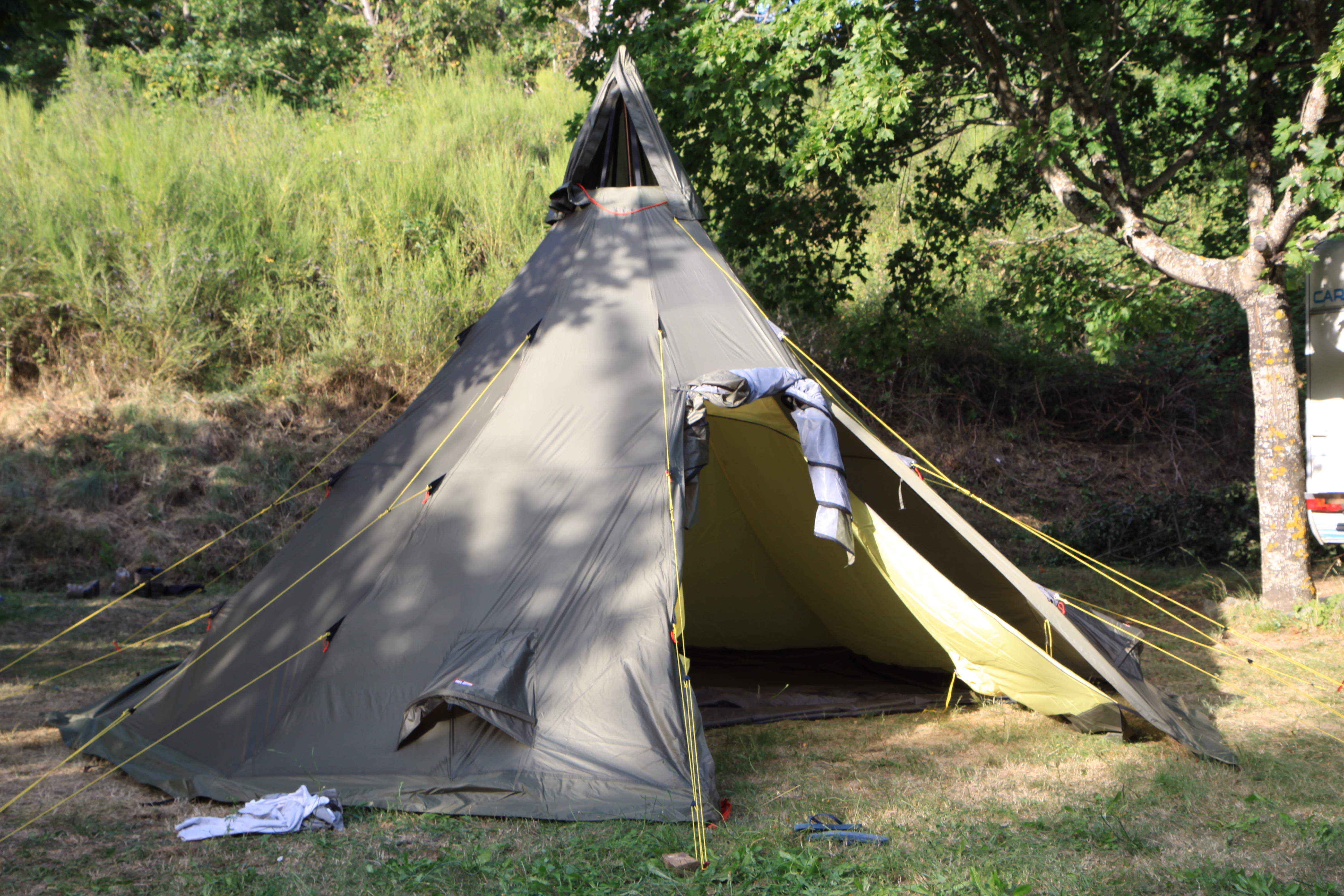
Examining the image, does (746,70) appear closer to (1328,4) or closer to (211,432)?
(1328,4)

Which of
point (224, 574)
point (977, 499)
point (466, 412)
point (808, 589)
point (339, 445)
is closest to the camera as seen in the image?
point (977, 499)

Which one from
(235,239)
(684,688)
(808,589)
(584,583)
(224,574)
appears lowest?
(224,574)

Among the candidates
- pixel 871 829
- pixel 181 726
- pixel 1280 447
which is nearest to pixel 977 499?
pixel 871 829

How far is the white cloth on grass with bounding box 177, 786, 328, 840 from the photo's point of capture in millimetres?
3346

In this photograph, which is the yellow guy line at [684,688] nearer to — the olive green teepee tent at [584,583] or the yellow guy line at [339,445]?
the olive green teepee tent at [584,583]

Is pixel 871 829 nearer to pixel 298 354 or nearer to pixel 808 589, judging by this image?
pixel 808 589

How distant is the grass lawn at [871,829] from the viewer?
9.78ft

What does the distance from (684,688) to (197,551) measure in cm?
447

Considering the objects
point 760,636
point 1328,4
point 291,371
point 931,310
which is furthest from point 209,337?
point 1328,4

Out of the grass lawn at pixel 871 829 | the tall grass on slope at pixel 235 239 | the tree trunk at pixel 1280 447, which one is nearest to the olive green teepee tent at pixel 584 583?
the grass lawn at pixel 871 829

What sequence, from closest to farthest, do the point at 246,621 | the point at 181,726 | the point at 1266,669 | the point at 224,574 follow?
the point at 181,726 → the point at 246,621 → the point at 1266,669 → the point at 224,574

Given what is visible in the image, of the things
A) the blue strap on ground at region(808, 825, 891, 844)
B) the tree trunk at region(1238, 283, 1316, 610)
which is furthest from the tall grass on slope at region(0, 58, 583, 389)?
the blue strap on ground at region(808, 825, 891, 844)

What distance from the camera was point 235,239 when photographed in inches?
437

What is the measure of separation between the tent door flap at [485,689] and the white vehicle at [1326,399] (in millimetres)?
6229
